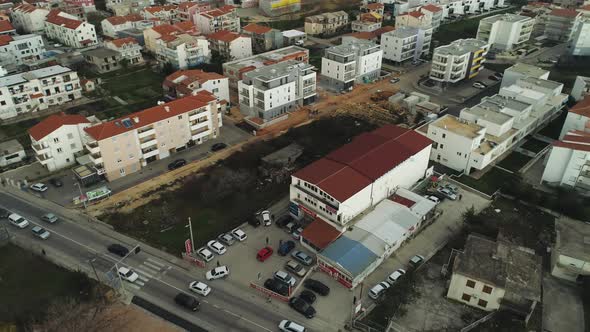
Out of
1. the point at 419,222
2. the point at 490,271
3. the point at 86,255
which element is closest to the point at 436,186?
the point at 419,222

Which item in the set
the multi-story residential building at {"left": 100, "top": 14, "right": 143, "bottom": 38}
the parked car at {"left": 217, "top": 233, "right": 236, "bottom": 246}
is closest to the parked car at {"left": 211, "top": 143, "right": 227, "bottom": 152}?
the parked car at {"left": 217, "top": 233, "right": 236, "bottom": 246}

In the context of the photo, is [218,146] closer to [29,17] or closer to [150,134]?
[150,134]

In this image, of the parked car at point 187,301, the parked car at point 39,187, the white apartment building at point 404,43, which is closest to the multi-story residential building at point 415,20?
the white apartment building at point 404,43

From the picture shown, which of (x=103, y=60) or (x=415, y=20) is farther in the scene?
(x=415, y=20)

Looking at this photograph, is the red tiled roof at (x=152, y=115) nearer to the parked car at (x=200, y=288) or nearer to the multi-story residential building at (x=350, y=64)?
the parked car at (x=200, y=288)

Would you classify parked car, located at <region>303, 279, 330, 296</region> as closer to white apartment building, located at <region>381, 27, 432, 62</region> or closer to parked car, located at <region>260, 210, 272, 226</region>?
parked car, located at <region>260, 210, 272, 226</region>

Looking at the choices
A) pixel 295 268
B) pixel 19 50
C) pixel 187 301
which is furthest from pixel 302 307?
pixel 19 50
